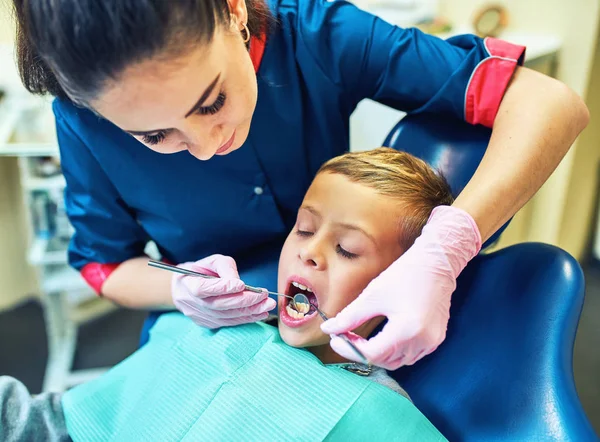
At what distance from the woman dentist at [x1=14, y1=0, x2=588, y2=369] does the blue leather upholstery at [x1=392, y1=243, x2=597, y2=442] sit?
0.41 feet

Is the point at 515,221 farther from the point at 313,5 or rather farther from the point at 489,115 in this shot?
the point at 313,5

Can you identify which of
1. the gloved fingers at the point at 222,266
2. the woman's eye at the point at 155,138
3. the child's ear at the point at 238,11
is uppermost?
the child's ear at the point at 238,11

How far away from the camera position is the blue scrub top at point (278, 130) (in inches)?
47.6

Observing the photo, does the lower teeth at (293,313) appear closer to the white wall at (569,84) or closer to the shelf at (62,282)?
the shelf at (62,282)

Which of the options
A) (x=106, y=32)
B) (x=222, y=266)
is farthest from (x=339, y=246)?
(x=106, y=32)

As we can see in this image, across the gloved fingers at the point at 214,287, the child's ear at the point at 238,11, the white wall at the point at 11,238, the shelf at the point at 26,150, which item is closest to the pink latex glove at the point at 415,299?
the gloved fingers at the point at 214,287

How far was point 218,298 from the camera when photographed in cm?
112

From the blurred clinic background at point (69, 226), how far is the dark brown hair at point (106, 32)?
3.66ft

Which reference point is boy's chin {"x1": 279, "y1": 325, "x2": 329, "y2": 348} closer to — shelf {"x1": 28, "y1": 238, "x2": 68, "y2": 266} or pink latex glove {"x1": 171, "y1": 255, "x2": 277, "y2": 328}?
pink latex glove {"x1": 171, "y1": 255, "x2": 277, "y2": 328}

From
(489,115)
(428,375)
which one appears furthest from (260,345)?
(489,115)

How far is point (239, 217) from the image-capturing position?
1.34 m

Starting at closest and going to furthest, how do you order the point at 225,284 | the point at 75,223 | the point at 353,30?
the point at 225,284, the point at 353,30, the point at 75,223

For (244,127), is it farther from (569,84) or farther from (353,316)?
(569,84)

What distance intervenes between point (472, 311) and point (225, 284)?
1.49 ft
